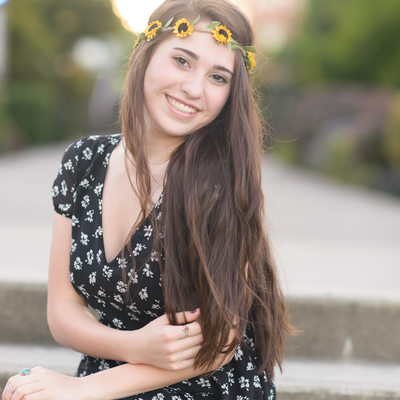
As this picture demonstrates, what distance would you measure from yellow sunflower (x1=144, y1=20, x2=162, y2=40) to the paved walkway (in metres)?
0.67

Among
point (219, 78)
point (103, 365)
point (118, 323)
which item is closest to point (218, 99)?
point (219, 78)

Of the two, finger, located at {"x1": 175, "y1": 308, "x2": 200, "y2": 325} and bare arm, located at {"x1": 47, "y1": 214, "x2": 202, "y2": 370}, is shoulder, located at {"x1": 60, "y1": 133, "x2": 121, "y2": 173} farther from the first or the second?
Result: finger, located at {"x1": 175, "y1": 308, "x2": 200, "y2": 325}

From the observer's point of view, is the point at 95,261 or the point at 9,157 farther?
the point at 9,157

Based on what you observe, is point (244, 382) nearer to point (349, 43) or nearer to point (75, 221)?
point (75, 221)

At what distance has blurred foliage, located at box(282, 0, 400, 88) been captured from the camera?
467 inches

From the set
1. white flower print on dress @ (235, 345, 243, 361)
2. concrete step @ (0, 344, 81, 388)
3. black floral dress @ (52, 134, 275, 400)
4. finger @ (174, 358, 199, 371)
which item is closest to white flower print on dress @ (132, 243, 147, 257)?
black floral dress @ (52, 134, 275, 400)

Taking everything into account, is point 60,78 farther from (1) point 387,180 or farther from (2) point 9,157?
(1) point 387,180

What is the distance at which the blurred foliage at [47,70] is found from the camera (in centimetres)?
1559

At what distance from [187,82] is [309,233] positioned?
3480 millimetres

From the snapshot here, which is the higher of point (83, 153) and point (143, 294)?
point (83, 153)

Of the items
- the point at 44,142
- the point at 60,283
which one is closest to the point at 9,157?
the point at 44,142

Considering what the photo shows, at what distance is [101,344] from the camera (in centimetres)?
173

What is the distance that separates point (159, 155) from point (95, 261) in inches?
14.6

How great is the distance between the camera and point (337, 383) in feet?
7.22
